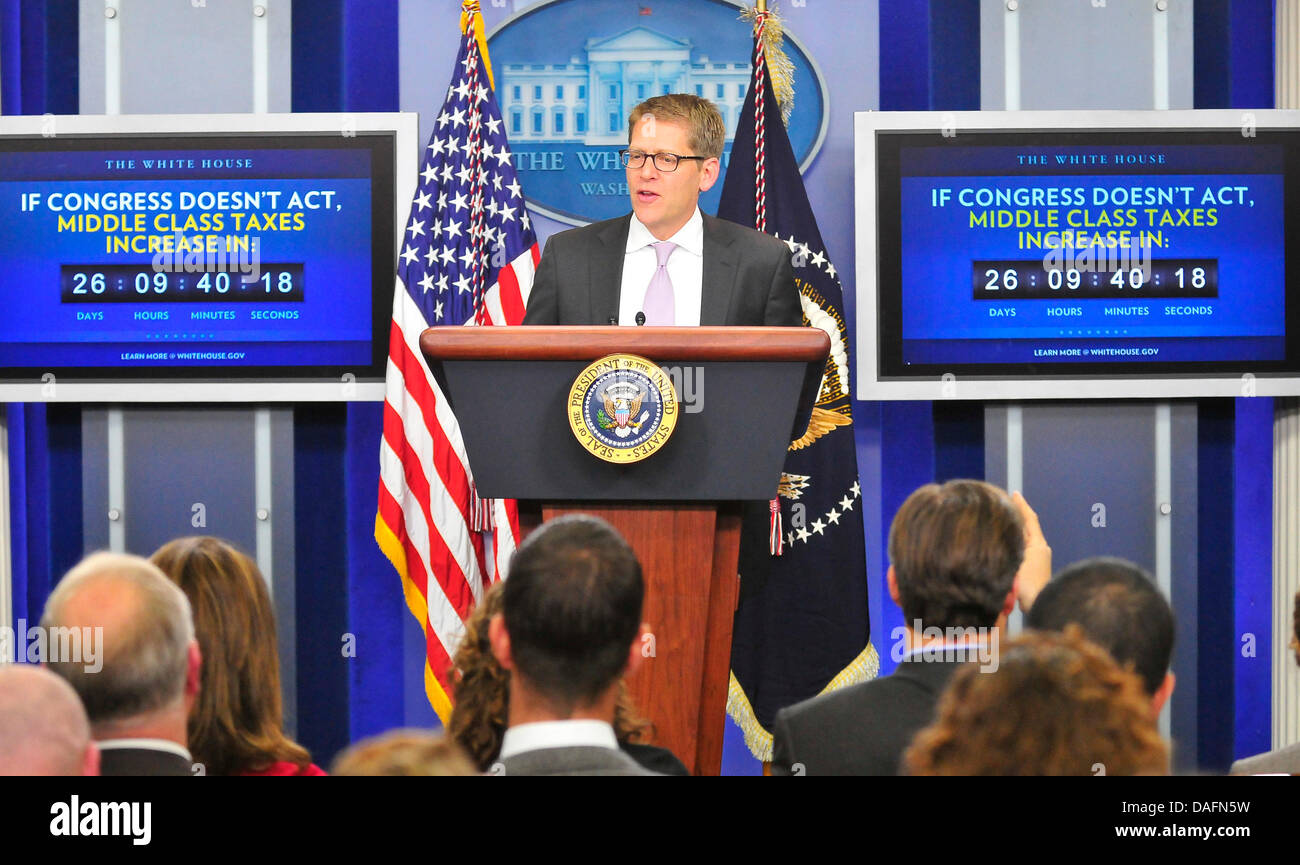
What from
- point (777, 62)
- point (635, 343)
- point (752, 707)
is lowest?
point (752, 707)

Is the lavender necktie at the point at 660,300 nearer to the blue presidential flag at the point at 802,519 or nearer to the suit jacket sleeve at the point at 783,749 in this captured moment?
the blue presidential flag at the point at 802,519

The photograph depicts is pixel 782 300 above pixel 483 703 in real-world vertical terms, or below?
above

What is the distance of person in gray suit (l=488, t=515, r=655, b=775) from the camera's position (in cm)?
167

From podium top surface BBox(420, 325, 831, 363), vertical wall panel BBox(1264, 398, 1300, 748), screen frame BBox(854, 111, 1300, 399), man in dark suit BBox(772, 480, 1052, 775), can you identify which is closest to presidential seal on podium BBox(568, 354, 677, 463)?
podium top surface BBox(420, 325, 831, 363)

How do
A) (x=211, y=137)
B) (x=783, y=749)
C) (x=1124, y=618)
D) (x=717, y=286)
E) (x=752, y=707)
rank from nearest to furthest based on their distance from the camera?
(x=1124, y=618) → (x=783, y=749) → (x=717, y=286) → (x=752, y=707) → (x=211, y=137)

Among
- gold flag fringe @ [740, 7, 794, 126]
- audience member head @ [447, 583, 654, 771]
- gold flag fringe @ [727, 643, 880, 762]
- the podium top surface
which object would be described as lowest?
gold flag fringe @ [727, 643, 880, 762]

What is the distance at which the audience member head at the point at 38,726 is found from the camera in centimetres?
133

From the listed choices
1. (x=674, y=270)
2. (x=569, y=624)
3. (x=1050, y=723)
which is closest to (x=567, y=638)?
(x=569, y=624)

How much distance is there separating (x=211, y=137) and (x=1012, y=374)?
2845mm

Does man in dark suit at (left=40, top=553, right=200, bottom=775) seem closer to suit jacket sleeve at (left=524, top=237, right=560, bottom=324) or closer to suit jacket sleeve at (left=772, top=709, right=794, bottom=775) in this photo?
suit jacket sleeve at (left=772, top=709, right=794, bottom=775)

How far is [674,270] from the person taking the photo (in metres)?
3.32

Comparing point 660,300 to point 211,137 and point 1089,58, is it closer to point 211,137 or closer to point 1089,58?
point 211,137

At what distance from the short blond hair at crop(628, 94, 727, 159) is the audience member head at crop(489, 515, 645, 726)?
5.96ft

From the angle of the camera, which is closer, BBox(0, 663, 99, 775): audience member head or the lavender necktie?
BBox(0, 663, 99, 775): audience member head
